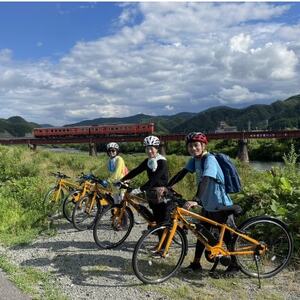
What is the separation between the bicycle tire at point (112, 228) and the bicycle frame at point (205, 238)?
1.52 metres

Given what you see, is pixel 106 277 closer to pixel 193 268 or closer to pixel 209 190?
pixel 193 268

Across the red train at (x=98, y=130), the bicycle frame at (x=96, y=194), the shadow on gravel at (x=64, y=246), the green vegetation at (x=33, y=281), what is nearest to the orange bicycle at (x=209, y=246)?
the green vegetation at (x=33, y=281)

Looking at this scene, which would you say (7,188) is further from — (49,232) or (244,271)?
(244,271)

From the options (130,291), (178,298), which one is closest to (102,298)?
(130,291)

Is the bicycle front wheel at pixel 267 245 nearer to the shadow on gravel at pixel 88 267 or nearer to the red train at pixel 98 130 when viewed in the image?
the shadow on gravel at pixel 88 267

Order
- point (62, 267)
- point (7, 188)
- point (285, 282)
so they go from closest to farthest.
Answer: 1. point (285, 282)
2. point (62, 267)
3. point (7, 188)

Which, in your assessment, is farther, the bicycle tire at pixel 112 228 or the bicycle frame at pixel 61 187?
the bicycle frame at pixel 61 187

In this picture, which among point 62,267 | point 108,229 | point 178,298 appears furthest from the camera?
point 108,229

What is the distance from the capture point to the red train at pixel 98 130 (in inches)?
2437

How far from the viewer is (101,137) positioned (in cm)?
6462

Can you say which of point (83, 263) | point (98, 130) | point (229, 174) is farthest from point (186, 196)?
point (98, 130)

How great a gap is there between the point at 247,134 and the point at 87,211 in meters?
56.9

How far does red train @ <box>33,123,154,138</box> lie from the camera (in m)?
61.9

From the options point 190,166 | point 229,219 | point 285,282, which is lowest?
point 285,282
